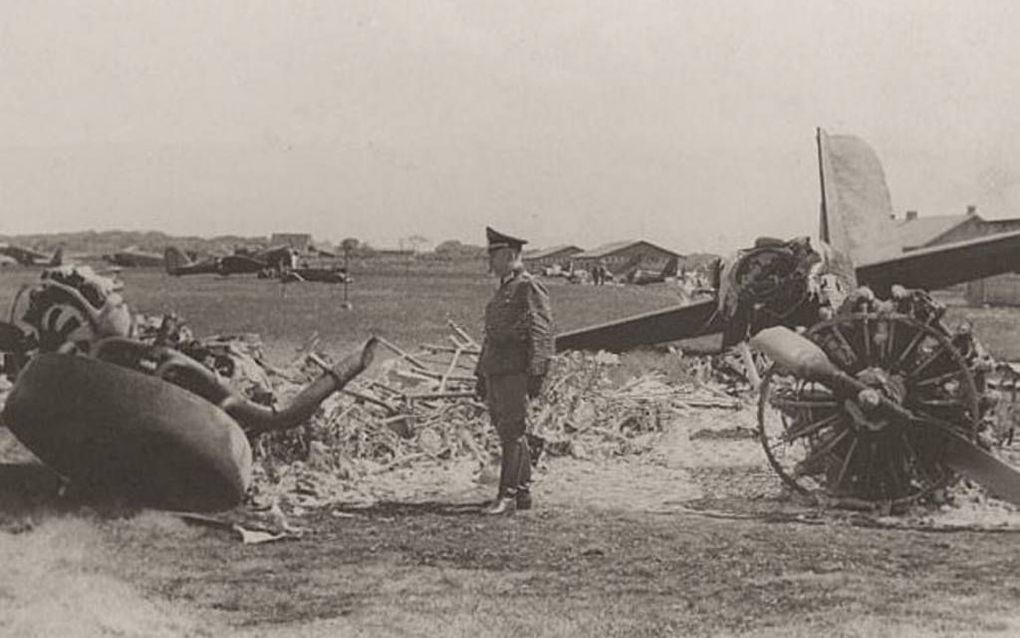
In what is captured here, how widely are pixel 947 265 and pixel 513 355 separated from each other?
365cm

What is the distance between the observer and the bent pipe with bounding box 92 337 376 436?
22.5 ft

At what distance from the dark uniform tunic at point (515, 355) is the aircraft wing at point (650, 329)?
234cm

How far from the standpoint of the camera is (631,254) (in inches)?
3922

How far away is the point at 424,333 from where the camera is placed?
63.9 ft

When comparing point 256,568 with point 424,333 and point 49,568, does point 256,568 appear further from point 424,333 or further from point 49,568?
point 424,333

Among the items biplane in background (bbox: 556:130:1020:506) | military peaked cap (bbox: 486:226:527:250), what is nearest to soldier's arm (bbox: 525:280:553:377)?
military peaked cap (bbox: 486:226:527:250)

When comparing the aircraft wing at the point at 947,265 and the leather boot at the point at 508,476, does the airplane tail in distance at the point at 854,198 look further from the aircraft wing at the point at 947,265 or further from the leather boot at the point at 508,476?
the leather boot at the point at 508,476

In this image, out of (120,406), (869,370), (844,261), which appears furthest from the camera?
(844,261)

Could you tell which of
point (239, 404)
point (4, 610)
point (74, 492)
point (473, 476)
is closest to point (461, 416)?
point (473, 476)

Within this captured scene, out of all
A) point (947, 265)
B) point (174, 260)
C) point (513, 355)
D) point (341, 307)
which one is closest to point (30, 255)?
point (513, 355)

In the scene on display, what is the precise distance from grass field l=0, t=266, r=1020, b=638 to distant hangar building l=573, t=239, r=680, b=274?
82.3 meters

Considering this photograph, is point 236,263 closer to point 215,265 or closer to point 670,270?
point 215,265

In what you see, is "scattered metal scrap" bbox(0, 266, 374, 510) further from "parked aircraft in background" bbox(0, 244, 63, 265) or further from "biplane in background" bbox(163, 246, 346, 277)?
"biplane in background" bbox(163, 246, 346, 277)

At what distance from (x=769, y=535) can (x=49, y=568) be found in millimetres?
4055
